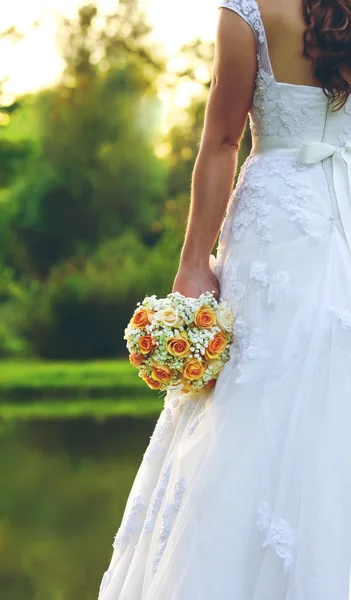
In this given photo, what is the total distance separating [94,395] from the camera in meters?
14.4

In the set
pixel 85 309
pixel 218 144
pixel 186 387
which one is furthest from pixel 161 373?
pixel 85 309

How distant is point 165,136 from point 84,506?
19104mm

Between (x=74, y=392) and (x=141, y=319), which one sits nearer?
(x=141, y=319)

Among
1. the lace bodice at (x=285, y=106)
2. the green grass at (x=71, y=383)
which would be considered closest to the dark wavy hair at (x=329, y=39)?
the lace bodice at (x=285, y=106)

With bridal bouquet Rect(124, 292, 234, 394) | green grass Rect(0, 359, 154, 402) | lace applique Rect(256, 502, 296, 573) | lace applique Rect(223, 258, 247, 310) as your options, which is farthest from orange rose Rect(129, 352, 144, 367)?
green grass Rect(0, 359, 154, 402)

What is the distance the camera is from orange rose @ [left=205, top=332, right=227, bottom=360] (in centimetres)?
208

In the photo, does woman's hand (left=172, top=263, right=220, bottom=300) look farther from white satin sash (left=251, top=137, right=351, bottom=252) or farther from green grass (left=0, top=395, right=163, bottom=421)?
green grass (left=0, top=395, right=163, bottom=421)

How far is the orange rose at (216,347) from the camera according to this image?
6.82ft

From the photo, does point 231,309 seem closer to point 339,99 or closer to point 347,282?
point 347,282

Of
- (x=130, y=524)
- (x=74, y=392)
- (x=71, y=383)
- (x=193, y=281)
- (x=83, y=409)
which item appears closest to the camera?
(x=193, y=281)

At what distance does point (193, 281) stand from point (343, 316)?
366mm

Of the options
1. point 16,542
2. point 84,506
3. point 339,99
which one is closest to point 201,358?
point 339,99

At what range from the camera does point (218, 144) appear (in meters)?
2.15

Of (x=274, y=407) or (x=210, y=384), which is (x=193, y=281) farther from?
(x=274, y=407)
